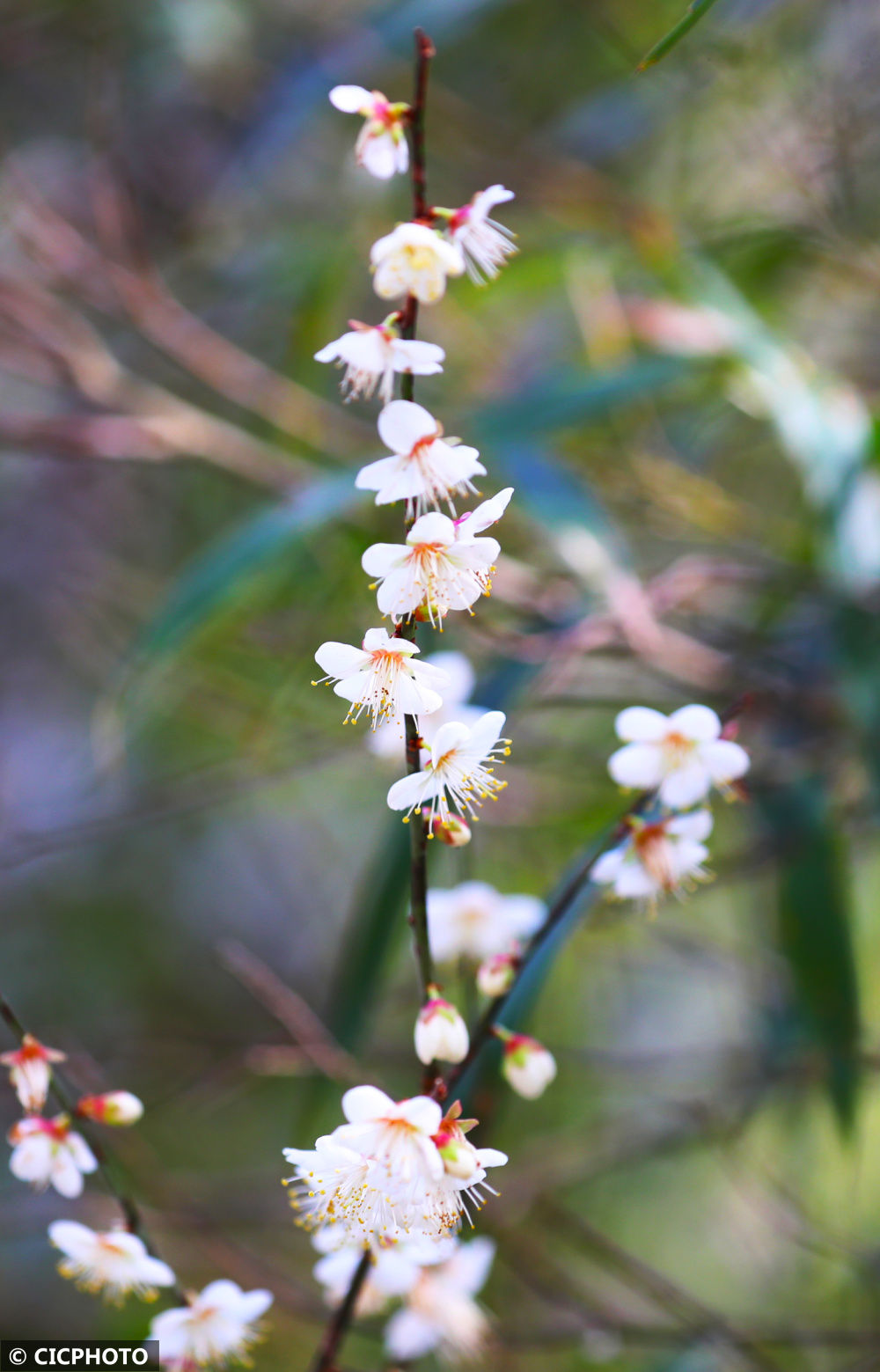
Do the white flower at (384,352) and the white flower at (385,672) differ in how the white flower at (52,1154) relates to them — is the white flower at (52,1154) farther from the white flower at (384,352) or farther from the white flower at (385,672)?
the white flower at (384,352)

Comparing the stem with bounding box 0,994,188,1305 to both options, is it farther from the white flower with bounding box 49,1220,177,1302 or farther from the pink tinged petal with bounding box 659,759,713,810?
the pink tinged petal with bounding box 659,759,713,810

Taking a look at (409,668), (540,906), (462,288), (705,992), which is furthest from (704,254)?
(705,992)

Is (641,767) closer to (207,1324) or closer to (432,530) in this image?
(432,530)

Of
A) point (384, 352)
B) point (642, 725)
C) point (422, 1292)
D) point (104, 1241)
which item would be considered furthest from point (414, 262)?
point (422, 1292)

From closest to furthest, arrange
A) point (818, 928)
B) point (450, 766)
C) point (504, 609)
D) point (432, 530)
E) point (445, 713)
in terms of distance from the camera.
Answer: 1. point (432, 530)
2. point (450, 766)
3. point (445, 713)
4. point (818, 928)
5. point (504, 609)

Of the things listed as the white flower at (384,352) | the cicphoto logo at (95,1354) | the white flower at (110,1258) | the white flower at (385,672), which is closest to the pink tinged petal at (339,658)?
the white flower at (385,672)

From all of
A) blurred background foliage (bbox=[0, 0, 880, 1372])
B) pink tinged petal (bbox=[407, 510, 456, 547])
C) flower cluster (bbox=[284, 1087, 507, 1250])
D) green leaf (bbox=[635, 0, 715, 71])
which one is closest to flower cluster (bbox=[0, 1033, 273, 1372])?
flower cluster (bbox=[284, 1087, 507, 1250])
